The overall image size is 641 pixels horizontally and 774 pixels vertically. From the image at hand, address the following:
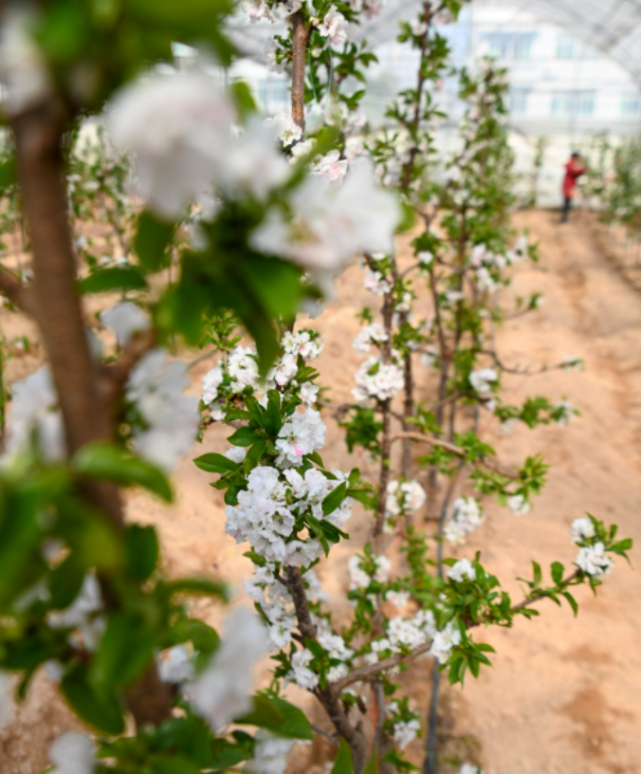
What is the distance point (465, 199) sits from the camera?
3334 mm

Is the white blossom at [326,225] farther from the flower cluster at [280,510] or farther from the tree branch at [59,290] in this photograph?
the flower cluster at [280,510]

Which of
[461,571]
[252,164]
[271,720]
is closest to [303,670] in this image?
[461,571]

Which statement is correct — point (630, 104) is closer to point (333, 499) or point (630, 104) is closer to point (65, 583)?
point (333, 499)

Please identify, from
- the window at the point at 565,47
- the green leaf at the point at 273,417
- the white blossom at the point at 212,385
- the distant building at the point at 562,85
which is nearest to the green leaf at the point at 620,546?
the green leaf at the point at 273,417

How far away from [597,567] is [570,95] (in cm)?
1667

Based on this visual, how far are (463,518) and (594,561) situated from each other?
4.08 ft

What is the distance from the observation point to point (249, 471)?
105cm

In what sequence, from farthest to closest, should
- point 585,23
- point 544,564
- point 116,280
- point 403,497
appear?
point 585,23, point 544,564, point 403,497, point 116,280

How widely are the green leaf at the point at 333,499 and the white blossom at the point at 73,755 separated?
0.57 meters

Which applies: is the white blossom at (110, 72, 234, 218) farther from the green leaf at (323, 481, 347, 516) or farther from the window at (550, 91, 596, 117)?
the window at (550, 91, 596, 117)

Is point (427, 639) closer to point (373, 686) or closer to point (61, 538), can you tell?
point (373, 686)

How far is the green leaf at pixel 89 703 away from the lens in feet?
1.48

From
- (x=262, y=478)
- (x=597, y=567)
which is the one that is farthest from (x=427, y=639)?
(x=262, y=478)

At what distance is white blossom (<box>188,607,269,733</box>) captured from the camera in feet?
1.37
